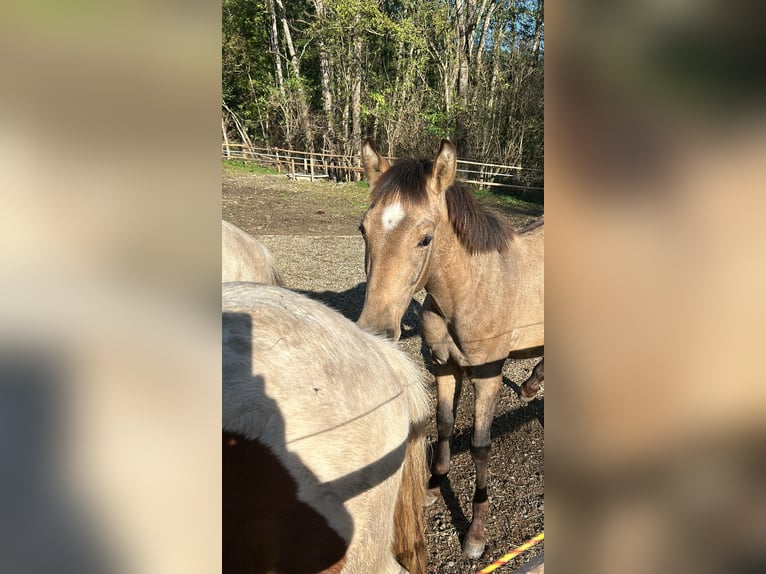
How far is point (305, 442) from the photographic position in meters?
1.05

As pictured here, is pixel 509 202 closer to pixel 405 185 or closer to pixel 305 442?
pixel 405 185

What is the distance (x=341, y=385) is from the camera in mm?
1150

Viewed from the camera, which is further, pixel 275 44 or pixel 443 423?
pixel 275 44

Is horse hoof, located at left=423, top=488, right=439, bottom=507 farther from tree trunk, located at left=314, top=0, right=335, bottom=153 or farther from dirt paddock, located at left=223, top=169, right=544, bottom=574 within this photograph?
tree trunk, located at left=314, top=0, right=335, bottom=153

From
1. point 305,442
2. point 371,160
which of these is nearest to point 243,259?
point 371,160

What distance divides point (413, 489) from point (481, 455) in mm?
976

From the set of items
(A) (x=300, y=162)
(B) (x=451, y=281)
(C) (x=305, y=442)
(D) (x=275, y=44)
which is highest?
(D) (x=275, y=44)

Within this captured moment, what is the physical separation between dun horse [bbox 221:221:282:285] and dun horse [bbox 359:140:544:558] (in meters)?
1.29

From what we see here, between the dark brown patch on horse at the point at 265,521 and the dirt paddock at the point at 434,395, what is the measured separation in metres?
1.34

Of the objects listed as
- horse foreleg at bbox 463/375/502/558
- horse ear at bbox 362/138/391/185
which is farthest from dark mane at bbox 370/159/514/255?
horse foreleg at bbox 463/375/502/558
